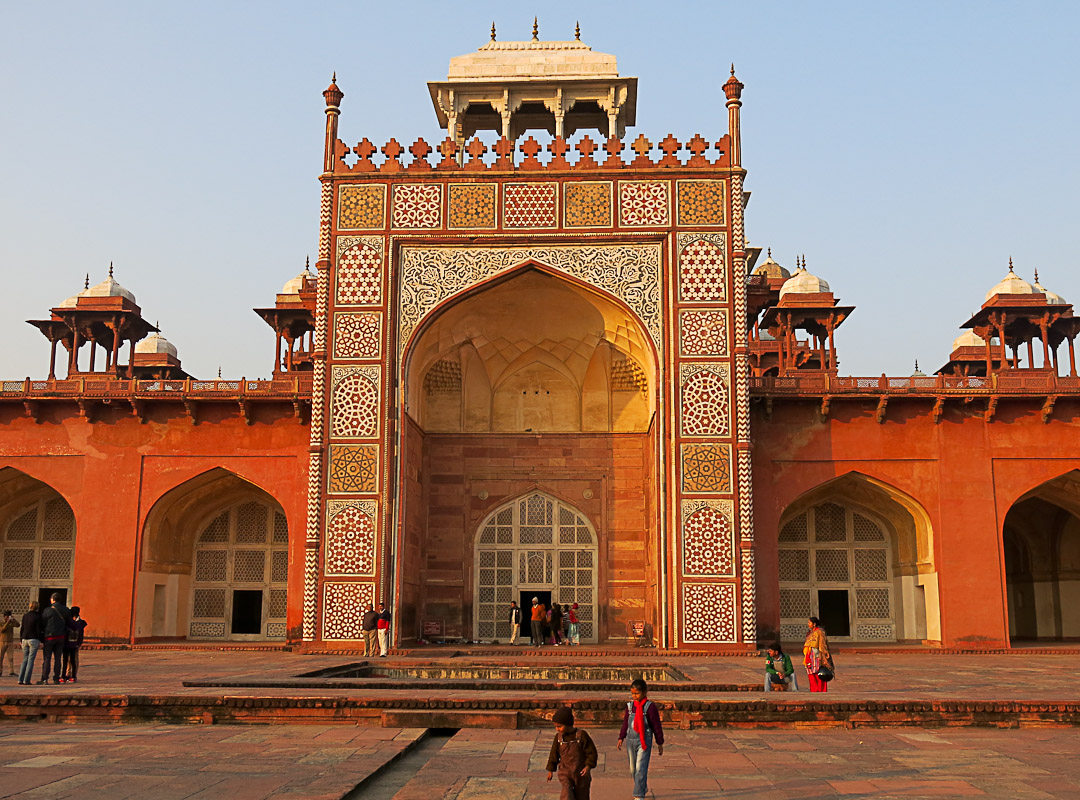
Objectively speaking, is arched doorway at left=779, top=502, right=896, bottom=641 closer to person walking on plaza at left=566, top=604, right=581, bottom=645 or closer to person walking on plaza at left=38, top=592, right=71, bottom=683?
person walking on plaza at left=566, top=604, right=581, bottom=645

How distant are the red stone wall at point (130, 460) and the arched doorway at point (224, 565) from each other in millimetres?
702

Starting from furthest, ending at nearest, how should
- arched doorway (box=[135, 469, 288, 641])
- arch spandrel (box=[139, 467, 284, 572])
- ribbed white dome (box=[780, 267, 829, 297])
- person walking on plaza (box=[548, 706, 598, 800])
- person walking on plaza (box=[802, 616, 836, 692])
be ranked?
1. ribbed white dome (box=[780, 267, 829, 297])
2. arched doorway (box=[135, 469, 288, 641])
3. arch spandrel (box=[139, 467, 284, 572])
4. person walking on plaza (box=[802, 616, 836, 692])
5. person walking on plaza (box=[548, 706, 598, 800])

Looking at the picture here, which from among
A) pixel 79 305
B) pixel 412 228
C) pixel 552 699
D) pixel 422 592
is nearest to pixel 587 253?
pixel 412 228

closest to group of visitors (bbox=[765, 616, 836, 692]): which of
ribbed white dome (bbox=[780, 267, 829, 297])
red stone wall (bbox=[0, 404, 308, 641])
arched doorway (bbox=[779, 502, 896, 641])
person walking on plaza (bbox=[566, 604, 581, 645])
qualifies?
person walking on plaza (bbox=[566, 604, 581, 645])

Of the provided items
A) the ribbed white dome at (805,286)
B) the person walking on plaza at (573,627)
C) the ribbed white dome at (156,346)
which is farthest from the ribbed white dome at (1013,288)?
the ribbed white dome at (156,346)

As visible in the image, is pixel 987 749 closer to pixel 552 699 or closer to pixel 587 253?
pixel 552 699

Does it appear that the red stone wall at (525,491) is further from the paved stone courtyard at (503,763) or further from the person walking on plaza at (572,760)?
the person walking on plaza at (572,760)

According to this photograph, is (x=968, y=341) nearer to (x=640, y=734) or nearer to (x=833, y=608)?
(x=833, y=608)

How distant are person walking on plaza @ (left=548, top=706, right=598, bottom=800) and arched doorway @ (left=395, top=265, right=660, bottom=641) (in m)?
11.8

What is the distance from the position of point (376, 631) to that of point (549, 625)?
2985mm

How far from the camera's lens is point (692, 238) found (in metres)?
16.4

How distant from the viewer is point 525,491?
18172mm

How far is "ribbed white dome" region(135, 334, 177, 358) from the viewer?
30.4 meters

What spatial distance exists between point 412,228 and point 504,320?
8.36ft
